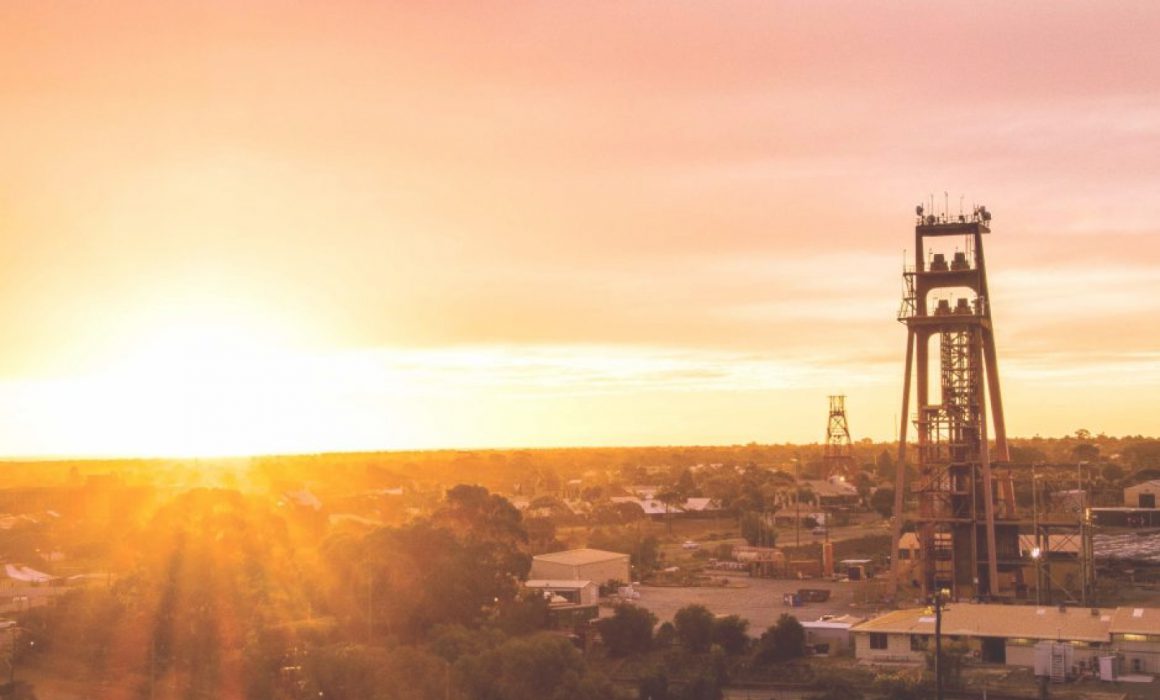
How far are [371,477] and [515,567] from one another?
3118 inches

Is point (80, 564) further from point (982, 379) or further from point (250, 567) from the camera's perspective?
point (982, 379)

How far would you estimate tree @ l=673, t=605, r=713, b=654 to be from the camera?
114ft

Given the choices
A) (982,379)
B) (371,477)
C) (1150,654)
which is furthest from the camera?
(371,477)

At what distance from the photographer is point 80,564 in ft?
193

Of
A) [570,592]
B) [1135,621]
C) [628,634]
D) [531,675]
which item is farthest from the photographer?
[570,592]

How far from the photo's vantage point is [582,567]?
4694 centimetres

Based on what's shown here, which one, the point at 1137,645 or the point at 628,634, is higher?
the point at 1137,645

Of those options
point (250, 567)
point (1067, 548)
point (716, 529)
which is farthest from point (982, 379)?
point (716, 529)

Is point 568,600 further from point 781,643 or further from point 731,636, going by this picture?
point 781,643

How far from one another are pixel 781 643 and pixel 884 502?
47.1 meters

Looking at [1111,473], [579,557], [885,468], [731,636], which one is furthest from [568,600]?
[885,468]

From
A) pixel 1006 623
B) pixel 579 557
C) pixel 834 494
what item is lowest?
pixel 1006 623

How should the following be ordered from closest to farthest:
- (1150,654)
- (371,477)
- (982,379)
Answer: (1150,654)
(982,379)
(371,477)

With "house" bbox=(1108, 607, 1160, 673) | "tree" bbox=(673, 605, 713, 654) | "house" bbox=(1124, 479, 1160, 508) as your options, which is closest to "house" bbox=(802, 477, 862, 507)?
"house" bbox=(1124, 479, 1160, 508)
